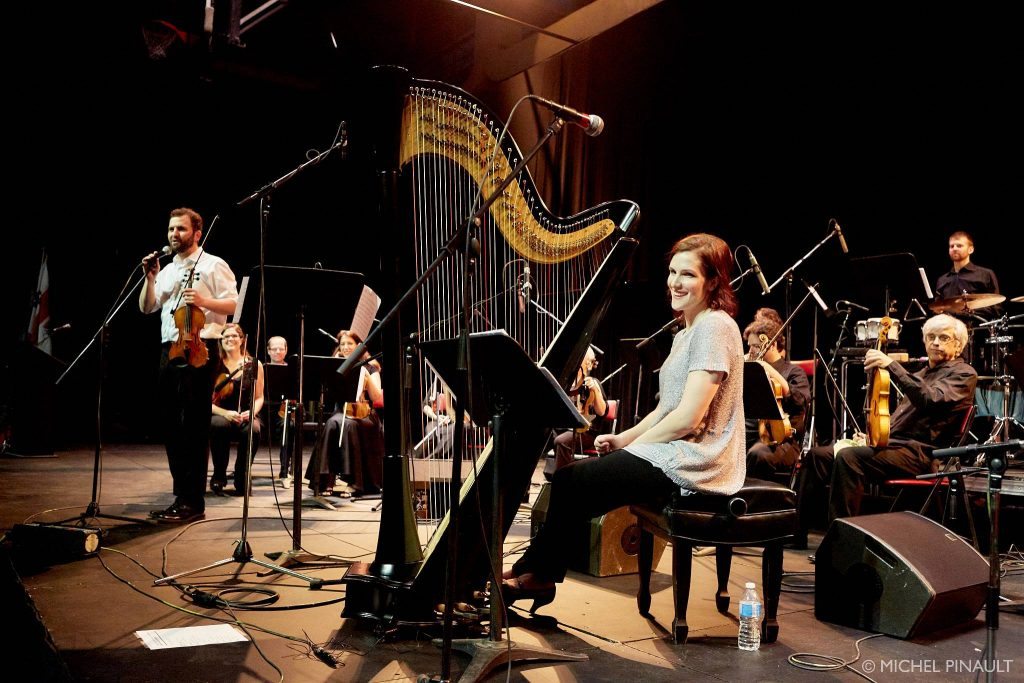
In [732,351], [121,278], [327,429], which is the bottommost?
[327,429]

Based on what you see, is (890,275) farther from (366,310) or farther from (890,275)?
(366,310)

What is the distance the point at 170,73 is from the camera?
26.1 ft

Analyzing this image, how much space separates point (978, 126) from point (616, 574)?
5.59 meters

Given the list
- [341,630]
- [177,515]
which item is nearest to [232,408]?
[177,515]

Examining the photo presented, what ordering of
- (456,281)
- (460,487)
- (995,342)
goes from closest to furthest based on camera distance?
(460,487) < (456,281) < (995,342)

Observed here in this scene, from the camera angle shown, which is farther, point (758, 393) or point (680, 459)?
point (758, 393)

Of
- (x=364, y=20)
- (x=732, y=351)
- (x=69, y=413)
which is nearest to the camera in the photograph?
(x=732, y=351)

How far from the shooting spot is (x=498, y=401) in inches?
88.4

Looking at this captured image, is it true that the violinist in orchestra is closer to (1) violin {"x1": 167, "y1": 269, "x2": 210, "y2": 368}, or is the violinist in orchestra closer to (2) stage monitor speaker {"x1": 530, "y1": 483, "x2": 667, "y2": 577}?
(1) violin {"x1": 167, "y1": 269, "x2": 210, "y2": 368}

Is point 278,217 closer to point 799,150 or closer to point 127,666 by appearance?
point 799,150

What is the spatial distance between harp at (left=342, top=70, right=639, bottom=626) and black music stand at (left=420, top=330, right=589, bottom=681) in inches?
9.1

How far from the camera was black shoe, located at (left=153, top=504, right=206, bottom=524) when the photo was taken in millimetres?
4543

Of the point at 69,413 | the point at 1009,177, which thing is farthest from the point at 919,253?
the point at 69,413

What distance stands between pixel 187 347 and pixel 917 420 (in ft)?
13.9
